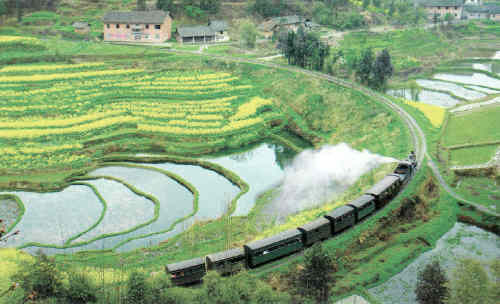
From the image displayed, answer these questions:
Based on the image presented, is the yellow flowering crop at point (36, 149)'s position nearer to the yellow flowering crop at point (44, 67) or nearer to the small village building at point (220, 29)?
the yellow flowering crop at point (44, 67)

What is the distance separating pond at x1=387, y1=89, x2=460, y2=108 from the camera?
83412 millimetres

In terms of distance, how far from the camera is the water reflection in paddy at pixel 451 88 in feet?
284

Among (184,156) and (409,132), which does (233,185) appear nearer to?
(184,156)

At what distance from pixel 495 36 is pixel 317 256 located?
399 ft

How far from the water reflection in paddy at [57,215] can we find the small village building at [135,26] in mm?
71386

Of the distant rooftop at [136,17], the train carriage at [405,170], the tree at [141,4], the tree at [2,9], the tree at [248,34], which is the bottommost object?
the train carriage at [405,170]

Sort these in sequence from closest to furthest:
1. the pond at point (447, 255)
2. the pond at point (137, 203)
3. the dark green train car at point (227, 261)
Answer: the pond at point (447, 255), the dark green train car at point (227, 261), the pond at point (137, 203)

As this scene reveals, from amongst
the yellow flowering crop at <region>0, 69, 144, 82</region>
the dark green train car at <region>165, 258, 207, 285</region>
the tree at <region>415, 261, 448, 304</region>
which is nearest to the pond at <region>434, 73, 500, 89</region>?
the yellow flowering crop at <region>0, 69, 144, 82</region>

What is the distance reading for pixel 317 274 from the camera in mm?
32250

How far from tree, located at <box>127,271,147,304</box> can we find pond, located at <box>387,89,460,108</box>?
67143 millimetres

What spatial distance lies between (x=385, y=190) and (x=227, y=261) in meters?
17.3

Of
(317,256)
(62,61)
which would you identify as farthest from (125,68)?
(317,256)

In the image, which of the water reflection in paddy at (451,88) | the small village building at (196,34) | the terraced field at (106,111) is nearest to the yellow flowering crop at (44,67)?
the terraced field at (106,111)

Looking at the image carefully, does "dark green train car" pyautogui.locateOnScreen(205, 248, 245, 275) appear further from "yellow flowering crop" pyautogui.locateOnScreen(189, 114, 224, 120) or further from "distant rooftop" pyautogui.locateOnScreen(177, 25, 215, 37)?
"distant rooftop" pyautogui.locateOnScreen(177, 25, 215, 37)
